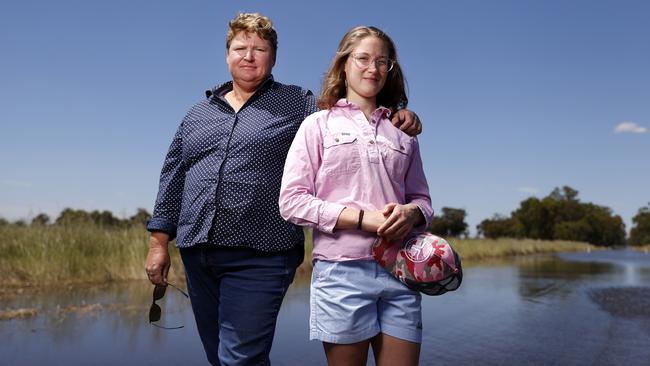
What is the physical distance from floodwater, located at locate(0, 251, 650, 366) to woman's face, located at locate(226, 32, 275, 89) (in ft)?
7.22

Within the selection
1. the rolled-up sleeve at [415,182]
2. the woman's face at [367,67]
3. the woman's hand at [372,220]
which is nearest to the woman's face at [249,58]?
the woman's face at [367,67]

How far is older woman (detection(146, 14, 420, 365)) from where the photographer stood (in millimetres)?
2529

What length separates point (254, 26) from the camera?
8.91 feet

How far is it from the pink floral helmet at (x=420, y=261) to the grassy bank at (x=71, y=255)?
7.64 meters

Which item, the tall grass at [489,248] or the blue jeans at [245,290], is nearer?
the blue jeans at [245,290]

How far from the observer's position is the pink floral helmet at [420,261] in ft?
6.96

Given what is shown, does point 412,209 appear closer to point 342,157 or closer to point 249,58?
point 342,157

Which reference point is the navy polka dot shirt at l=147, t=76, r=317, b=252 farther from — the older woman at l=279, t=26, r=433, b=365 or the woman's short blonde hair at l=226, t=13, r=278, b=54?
the older woman at l=279, t=26, r=433, b=365

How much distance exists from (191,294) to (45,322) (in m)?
3.42

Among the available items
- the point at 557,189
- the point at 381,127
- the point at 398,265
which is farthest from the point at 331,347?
the point at 557,189

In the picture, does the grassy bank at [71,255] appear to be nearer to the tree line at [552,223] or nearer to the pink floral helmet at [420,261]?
the pink floral helmet at [420,261]

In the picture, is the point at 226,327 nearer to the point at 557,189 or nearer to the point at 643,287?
the point at 643,287

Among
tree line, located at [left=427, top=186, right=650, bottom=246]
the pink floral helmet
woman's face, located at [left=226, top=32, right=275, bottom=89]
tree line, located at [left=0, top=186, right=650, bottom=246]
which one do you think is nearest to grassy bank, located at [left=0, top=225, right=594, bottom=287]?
woman's face, located at [left=226, top=32, right=275, bottom=89]

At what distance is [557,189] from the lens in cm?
11044
